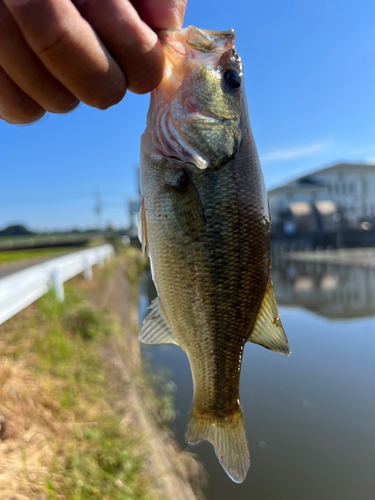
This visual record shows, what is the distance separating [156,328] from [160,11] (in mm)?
1347

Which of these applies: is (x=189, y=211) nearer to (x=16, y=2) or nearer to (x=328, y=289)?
(x=16, y=2)

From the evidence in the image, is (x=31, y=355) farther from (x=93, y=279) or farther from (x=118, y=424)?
(x=93, y=279)

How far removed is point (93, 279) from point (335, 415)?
8.13 m

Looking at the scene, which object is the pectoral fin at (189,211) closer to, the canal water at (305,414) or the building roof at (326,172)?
the canal water at (305,414)

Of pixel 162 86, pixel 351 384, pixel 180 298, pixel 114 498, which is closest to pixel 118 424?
pixel 114 498

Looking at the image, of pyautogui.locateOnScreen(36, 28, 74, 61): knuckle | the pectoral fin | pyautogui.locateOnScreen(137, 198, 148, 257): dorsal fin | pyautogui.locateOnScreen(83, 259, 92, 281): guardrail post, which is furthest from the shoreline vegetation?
pyautogui.locateOnScreen(83, 259, 92, 281): guardrail post

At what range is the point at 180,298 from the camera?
5.10ft

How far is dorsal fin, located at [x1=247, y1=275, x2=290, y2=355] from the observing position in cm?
159

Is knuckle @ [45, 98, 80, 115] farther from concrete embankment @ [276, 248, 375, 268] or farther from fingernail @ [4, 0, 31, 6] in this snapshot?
concrete embankment @ [276, 248, 375, 268]

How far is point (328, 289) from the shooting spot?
65.3ft

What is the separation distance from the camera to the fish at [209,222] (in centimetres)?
148

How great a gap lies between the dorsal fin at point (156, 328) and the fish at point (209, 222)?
0.7 inches

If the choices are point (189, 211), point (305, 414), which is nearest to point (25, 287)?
point (189, 211)

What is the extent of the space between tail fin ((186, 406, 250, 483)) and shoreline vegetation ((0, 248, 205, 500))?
172 cm
